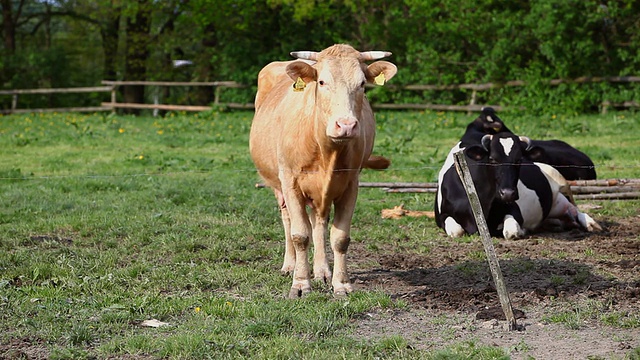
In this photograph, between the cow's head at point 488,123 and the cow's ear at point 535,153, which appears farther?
the cow's head at point 488,123

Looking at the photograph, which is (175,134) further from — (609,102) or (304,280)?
(304,280)

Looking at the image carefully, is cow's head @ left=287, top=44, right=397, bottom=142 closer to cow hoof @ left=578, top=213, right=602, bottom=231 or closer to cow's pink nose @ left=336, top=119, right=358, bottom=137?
cow's pink nose @ left=336, top=119, right=358, bottom=137

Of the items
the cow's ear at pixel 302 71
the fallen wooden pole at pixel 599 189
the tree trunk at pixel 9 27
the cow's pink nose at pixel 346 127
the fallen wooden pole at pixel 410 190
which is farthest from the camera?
the tree trunk at pixel 9 27

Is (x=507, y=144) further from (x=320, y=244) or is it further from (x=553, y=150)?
(x=320, y=244)

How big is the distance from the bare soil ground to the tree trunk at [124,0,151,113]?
27351 millimetres

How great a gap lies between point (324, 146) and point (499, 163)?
11.8ft

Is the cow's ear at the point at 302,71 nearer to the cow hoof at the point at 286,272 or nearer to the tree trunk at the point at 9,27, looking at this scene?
the cow hoof at the point at 286,272

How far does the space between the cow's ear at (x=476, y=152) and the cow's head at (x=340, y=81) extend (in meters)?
3.19

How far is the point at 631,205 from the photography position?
11.2 metres

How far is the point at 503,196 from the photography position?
9.45 meters

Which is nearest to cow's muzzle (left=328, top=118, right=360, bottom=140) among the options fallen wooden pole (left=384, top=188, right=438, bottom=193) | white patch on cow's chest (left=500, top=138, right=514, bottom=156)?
white patch on cow's chest (left=500, top=138, right=514, bottom=156)

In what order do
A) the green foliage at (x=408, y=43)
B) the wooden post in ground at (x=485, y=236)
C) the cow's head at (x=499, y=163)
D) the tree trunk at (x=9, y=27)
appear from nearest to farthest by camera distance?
the wooden post in ground at (x=485, y=236)
the cow's head at (x=499, y=163)
the green foliage at (x=408, y=43)
the tree trunk at (x=9, y=27)

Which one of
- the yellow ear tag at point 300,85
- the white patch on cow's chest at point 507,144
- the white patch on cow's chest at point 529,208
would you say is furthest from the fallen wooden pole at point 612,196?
the yellow ear tag at point 300,85

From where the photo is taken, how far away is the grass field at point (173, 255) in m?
5.35
